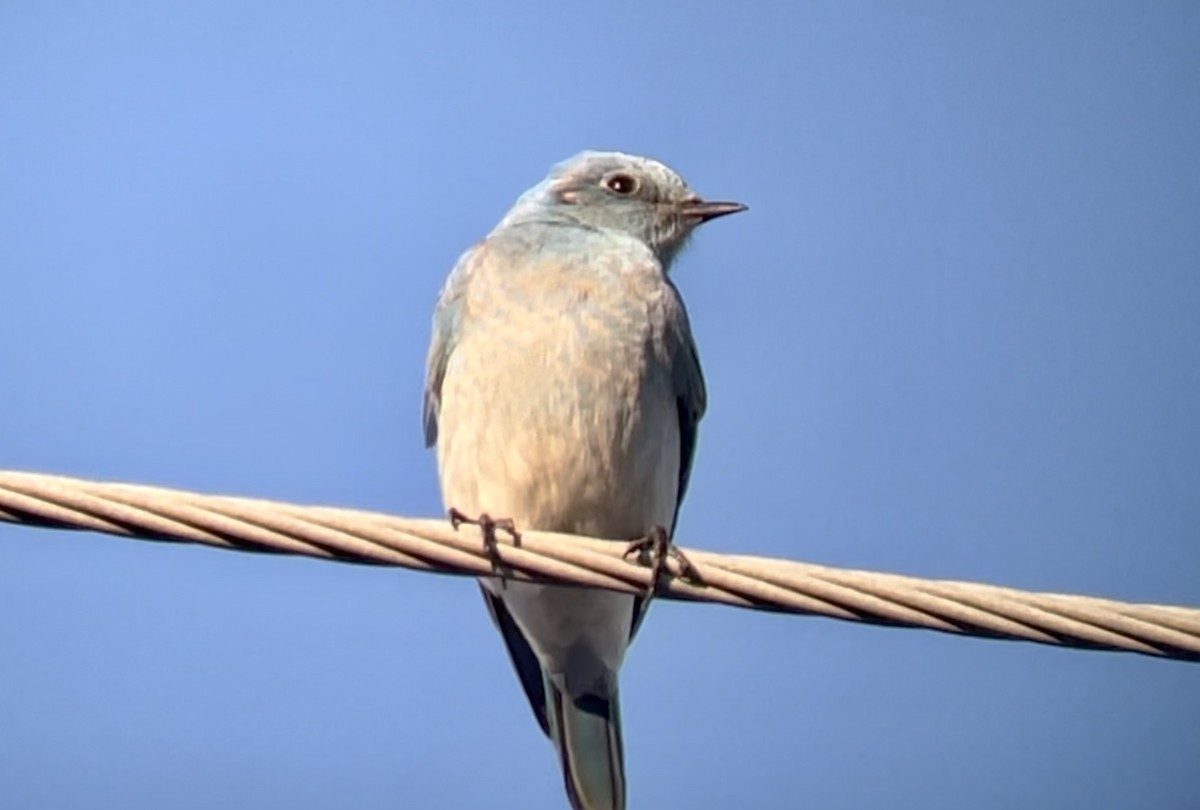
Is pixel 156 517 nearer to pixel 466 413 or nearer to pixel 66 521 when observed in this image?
pixel 66 521

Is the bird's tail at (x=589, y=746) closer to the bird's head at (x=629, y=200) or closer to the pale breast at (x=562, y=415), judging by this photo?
the pale breast at (x=562, y=415)

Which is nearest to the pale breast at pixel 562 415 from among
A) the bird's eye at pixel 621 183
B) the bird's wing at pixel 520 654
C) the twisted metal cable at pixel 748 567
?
the bird's wing at pixel 520 654

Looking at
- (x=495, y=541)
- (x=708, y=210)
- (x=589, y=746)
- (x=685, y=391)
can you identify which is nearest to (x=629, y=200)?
(x=708, y=210)

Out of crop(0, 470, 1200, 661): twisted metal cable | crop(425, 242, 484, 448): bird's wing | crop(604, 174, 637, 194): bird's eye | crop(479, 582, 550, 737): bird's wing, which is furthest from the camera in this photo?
crop(604, 174, 637, 194): bird's eye

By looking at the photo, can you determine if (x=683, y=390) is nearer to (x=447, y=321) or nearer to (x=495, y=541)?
(x=447, y=321)

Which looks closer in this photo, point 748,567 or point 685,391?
point 748,567

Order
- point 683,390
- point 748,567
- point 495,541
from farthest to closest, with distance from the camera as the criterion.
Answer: point 683,390
point 495,541
point 748,567

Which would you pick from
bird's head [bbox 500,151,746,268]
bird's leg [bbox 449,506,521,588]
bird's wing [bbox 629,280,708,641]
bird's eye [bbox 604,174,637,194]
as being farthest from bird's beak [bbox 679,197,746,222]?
bird's leg [bbox 449,506,521,588]

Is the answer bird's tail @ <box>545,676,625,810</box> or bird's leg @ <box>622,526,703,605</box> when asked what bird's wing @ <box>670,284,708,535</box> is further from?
bird's leg @ <box>622,526,703,605</box>
